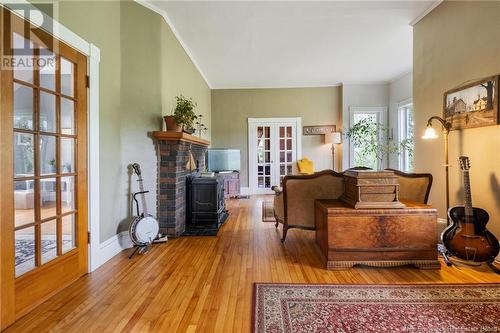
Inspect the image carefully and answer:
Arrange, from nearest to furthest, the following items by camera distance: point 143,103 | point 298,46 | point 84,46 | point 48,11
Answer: point 48,11, point 84,46, point 143,103, point 298,46

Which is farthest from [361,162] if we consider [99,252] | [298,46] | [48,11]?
[48,11]

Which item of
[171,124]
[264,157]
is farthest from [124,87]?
[264,157]

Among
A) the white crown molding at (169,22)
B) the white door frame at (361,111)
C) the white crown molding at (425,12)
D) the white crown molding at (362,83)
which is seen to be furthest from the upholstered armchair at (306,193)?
the white crown molding at (362,83)

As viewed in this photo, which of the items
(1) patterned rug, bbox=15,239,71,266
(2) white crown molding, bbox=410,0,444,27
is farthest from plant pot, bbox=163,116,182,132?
→ (2) white crown molding, bbox=410,0,444,27

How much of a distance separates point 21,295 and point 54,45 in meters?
1.82

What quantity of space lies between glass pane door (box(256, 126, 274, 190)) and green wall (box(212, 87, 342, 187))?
0.34m

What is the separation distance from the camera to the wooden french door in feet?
5.18

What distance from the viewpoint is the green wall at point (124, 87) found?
2.48 meters

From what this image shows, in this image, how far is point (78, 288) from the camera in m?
2.00

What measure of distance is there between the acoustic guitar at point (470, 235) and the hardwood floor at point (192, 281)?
144mm

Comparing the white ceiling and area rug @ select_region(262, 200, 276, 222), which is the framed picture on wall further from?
area rug @ select_region(262, 200, 276, 222)

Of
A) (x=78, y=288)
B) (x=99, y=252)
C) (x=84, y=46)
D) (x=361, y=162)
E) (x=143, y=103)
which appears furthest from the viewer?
(x=361, y=162)

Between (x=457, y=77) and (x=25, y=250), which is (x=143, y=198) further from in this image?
(x=457, y=77)

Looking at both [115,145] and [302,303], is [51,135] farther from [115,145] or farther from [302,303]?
[302,303]
